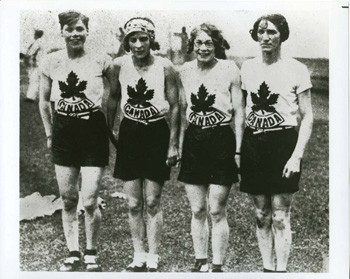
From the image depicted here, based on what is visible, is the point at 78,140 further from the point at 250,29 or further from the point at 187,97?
the point at 250,29

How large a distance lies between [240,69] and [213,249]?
1.99 feet

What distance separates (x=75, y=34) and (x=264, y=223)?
893 millimetres

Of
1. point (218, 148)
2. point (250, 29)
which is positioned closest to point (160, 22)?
point (250, 29)

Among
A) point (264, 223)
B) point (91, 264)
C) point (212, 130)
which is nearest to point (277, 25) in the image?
point (212, 130)

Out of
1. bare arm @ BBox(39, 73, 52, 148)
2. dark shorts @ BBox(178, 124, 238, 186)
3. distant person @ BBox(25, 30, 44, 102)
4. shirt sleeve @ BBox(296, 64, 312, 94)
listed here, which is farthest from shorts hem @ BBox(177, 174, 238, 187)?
distant person @ BBox(25, 30, 44, 102)

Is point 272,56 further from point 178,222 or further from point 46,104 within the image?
point 46,104

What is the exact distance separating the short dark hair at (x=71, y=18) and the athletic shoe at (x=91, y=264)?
0.77 metres

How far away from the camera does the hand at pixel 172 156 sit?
3.91ft

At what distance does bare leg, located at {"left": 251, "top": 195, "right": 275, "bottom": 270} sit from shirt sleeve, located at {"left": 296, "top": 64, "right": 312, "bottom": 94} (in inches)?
14.7

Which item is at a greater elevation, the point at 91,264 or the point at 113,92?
the point at 113,92

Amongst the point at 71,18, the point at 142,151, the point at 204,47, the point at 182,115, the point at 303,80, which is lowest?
the point at 142,151

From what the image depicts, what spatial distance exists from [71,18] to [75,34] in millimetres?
57

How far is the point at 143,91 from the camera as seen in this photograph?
1.19 meters

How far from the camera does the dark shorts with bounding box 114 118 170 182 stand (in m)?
1.19
